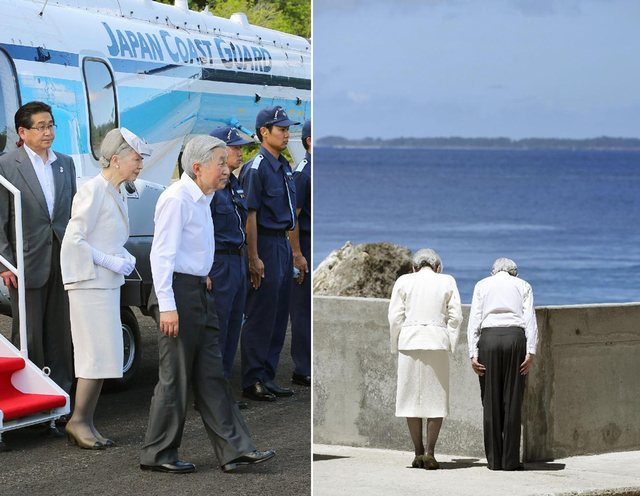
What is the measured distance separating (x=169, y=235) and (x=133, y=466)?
3.50 ft

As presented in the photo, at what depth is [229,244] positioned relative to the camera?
6172mm

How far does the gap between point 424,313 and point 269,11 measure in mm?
6620

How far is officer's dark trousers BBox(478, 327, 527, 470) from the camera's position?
5637mm

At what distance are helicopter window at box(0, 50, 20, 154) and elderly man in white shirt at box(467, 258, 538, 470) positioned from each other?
2.82 metres

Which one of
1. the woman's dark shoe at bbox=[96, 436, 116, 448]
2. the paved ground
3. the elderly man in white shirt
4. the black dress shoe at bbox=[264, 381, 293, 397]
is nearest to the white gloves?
the woman's dark shoe at bbox=[96, 436, 116, 448]

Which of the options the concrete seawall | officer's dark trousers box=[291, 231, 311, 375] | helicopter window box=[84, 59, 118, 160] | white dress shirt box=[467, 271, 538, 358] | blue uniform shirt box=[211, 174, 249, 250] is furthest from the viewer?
helicopter window box=[84, 59, 118, 160]

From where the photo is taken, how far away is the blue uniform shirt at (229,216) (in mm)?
6074

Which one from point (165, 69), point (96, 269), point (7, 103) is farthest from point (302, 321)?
point (165, 69)

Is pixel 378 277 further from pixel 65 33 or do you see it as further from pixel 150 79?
pixel 65 33

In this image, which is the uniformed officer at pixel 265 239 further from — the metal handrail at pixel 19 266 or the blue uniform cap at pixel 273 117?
the metal handrail at pixel 19 266

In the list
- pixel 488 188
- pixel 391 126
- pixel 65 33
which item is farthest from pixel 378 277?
pixel 391 126

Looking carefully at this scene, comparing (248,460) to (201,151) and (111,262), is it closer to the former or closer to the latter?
(111,262)

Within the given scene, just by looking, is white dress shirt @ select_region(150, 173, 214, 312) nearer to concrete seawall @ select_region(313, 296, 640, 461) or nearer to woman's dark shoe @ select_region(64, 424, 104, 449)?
concrete seawall @ select_region(313, 296, 640, 461)

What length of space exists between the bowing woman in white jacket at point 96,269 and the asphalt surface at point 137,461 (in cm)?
23
